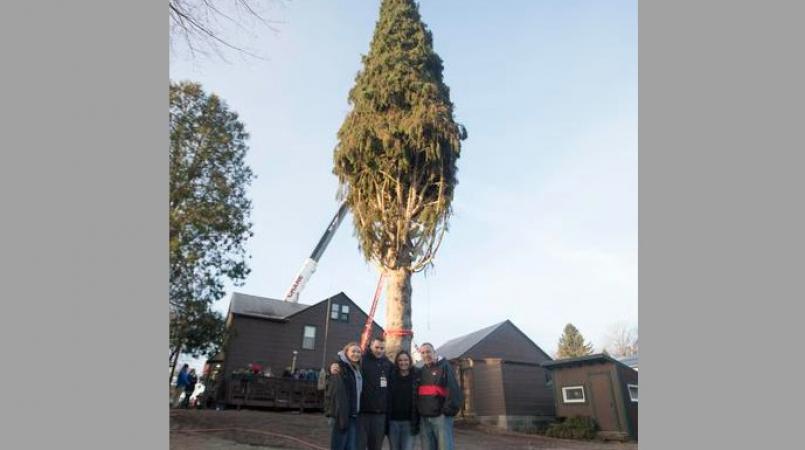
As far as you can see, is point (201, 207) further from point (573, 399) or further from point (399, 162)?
point (573, 399)

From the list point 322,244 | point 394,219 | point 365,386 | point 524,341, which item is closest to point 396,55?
point 394,219

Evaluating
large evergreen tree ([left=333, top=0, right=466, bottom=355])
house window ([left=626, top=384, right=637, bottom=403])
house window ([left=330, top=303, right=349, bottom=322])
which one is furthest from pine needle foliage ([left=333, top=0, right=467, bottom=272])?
house window ([left=330, top=303, right=349, bottom=322])

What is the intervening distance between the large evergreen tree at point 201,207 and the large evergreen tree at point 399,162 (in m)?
4.41

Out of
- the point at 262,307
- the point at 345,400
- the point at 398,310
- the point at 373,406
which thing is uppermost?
the point at 398,310

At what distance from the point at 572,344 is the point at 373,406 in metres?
48.1

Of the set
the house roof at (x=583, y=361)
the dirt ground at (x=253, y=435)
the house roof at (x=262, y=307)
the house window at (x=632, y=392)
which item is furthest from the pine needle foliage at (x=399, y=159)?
the house roof at (x=262, y=307)

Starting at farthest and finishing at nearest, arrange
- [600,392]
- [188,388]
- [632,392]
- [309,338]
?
[309,338] → [188,388] → [600,392] → [632,392]

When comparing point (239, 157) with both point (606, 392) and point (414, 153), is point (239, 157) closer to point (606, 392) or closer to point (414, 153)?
point (414, 153)

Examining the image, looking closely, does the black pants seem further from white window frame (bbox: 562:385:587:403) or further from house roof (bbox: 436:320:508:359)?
house roof (bbox: 436:320:508:359)

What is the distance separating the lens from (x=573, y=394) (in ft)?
A: 59.2

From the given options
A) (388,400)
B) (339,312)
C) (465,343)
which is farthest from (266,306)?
(388,400)

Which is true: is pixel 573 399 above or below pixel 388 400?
below

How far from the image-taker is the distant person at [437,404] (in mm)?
5738

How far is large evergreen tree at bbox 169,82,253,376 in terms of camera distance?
12602mm
